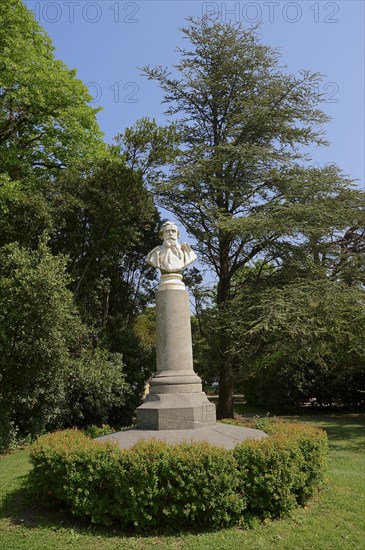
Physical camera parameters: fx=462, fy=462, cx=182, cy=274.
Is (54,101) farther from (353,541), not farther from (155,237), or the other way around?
(353,541)

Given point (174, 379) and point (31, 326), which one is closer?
point (174, 379)

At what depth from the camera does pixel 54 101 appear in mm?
16469

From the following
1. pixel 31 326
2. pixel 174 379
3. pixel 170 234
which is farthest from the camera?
pixel 31 326

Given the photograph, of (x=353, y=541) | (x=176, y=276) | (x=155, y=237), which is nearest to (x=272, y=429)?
(x=353, y=541)

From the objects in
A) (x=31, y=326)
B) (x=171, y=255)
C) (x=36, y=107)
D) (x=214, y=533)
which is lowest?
(x=214, y=533)

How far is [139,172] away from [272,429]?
1276cm

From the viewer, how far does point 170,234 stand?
10.7m

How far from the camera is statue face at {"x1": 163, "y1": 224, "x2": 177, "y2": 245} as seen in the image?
10625 millimetres

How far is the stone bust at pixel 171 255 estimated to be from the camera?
33.7 ft

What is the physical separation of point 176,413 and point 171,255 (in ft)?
11.5

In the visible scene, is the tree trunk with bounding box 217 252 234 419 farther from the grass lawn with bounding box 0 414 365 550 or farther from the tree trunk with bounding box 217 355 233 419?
the grass lawn with bounding box 0 414 365 550

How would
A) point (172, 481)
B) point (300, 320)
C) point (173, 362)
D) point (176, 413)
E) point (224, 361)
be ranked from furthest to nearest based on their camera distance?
point (224, 361) → point (300, 320) → point (173, 362) → point (176, 413) → point (172, 481)

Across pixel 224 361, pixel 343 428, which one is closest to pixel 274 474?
pixel 224 361

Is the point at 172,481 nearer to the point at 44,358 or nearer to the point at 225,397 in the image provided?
the point at 44,358
